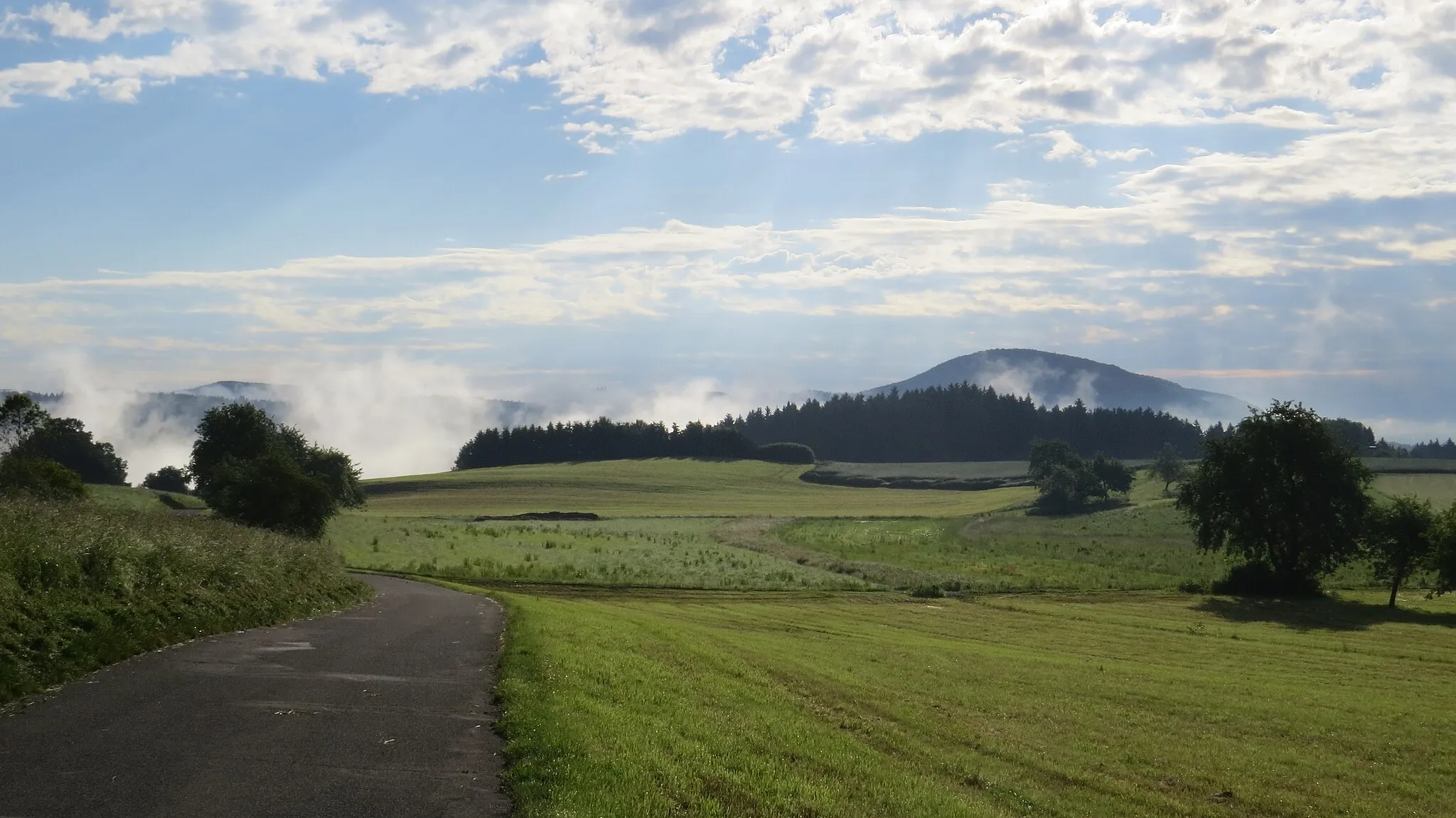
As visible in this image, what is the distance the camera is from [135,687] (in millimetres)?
13438

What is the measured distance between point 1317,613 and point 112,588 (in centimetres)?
5308

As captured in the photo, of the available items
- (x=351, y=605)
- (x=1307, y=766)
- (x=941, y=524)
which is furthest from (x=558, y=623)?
(x=941, y=524)

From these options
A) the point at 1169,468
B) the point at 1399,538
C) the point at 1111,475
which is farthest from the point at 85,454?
the point at 1169,468

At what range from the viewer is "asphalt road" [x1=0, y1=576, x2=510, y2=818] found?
9227 mm

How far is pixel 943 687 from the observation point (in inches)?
925

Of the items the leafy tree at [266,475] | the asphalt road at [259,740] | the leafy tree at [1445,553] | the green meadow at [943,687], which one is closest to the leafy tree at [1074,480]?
the green meadow at [943,687]

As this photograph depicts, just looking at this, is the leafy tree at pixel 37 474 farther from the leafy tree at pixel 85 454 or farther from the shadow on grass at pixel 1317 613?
the leafy tree at pixel 85 454

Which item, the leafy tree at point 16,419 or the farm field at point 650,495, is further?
the farm field at point 650,495

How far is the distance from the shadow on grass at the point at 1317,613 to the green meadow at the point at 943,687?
0.98ft

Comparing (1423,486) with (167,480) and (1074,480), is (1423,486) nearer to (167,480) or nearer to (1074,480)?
(1074,480)

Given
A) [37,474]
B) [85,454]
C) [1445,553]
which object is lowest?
[1445,553]

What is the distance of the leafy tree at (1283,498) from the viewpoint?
62.3 meters

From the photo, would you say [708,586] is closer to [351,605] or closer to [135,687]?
[351,605]

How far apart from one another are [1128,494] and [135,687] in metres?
148
